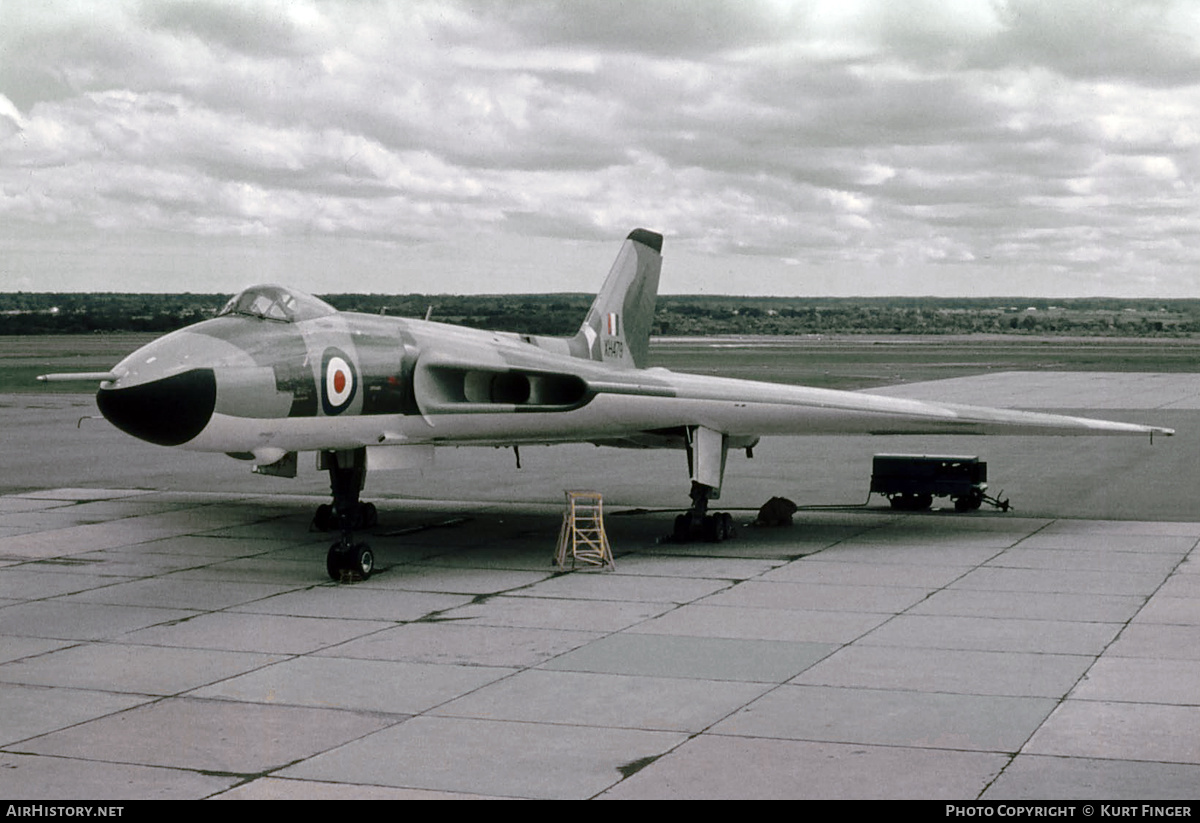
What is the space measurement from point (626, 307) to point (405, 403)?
721 centimetres

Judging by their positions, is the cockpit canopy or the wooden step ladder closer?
the cockpit canopy

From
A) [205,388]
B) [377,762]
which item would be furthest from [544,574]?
[377,762]

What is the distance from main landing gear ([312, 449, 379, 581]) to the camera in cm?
1617

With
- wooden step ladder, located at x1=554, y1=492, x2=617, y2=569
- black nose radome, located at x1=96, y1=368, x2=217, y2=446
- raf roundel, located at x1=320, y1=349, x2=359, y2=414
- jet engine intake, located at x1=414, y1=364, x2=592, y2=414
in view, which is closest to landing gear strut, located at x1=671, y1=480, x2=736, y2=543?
wooden step ladder, located at x1=554, y1=492, x2=617, y2=569

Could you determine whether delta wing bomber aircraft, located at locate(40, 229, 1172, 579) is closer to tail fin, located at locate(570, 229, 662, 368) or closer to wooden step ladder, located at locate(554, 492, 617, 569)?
tail fin, located at locate(570, 229, 662, 368)

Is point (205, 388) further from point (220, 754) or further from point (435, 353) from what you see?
point (220, 754)

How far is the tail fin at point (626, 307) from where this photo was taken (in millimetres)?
22891

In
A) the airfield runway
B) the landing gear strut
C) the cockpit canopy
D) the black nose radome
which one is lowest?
the airfield runway

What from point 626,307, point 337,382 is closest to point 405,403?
point 337,382

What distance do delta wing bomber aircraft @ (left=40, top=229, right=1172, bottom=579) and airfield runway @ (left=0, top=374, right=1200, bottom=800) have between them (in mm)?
1433

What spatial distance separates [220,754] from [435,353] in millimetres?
8513
